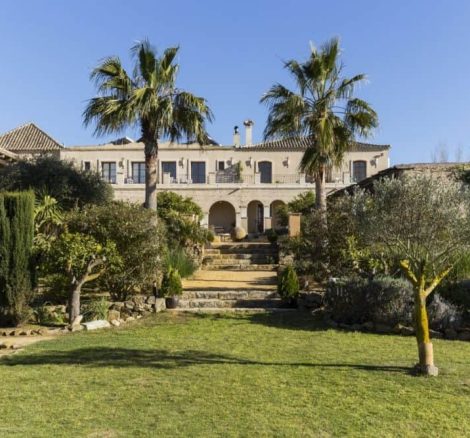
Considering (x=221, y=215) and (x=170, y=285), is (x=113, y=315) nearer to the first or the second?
(x=170, y=285)

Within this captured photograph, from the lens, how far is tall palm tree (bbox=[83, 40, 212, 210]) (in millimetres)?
13250

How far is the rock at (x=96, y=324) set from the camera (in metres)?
10.0

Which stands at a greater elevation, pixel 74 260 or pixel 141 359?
pixel 74 260

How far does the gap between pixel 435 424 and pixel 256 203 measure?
3448 cm

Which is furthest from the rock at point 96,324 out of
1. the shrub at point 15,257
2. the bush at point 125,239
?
the bush at point 125,239

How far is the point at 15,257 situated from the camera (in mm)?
10250

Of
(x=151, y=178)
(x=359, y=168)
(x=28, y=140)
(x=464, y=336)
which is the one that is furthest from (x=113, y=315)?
(x=28, y=140)

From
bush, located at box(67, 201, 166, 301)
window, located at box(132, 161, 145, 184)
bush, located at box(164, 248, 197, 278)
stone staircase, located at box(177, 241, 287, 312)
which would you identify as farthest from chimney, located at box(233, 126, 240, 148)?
bush, located at box(67, 201, 166, 301)

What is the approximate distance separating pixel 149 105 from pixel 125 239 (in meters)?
3.82

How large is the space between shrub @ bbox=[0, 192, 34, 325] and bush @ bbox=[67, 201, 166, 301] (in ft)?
4.94

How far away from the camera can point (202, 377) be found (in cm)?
616

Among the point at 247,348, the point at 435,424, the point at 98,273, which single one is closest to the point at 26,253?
the point at 98,273

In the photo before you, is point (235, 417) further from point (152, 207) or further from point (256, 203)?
point (256, 203)

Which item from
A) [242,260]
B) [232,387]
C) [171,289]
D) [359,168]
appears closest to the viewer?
[232,387]
